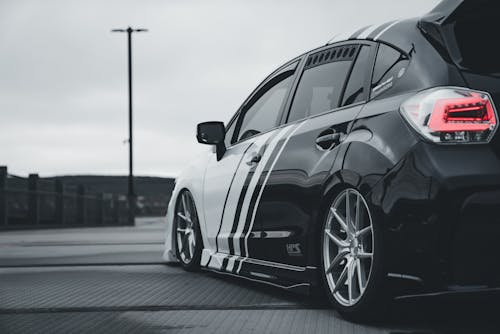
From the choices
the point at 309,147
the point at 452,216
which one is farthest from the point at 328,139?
the point at 452,216

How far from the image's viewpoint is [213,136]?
620 cm

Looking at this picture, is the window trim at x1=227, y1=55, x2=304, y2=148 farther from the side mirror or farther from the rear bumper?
the rear bumper

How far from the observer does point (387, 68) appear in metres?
4.00

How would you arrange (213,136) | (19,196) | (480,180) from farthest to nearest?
(19,196)
(213,136)
(480,180)

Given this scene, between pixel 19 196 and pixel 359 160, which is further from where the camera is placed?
pixel 19 196

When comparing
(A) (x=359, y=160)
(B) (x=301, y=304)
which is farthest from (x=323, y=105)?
(B) (x=301, y=304)

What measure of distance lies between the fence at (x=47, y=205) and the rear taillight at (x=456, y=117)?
18.1 m

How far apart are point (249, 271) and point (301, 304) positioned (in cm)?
76

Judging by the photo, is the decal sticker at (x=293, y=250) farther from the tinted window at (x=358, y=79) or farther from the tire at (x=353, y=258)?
the tinted window at (x=358, y=79)

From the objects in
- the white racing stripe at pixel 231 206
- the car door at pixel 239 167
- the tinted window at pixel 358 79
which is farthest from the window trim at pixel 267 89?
the tinted window at pixel 358 79

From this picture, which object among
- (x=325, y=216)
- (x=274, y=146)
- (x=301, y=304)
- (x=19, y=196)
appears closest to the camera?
(x=325, y=216)

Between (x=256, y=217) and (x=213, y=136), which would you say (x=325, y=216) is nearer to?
(x=256, y=217)

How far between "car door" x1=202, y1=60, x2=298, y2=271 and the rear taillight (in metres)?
1.71

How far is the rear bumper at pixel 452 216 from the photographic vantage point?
3.30 metres
